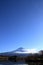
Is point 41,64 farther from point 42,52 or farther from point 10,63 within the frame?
point 10,63

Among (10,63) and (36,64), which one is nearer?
(36,64)

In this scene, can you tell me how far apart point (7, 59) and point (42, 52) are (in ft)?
6.94

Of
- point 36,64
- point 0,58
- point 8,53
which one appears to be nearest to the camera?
point 36,64

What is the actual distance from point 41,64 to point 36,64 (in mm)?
226

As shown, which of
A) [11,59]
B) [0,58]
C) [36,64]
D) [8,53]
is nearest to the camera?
[36,64]

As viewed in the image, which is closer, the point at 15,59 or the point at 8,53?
the point at 15,59

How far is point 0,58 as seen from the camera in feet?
24.7

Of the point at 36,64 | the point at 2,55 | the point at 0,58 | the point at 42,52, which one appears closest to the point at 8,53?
the point at 2,55

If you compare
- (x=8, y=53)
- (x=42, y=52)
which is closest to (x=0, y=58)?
(x=8, y=53)

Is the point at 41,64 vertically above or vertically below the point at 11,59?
below

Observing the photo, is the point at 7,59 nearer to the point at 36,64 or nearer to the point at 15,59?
the point at 15,59

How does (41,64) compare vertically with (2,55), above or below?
below

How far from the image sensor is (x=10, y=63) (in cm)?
777

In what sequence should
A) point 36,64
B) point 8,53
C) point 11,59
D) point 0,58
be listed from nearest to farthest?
point 36,64 < point 0,58 < point 11,59 < point 8,53
